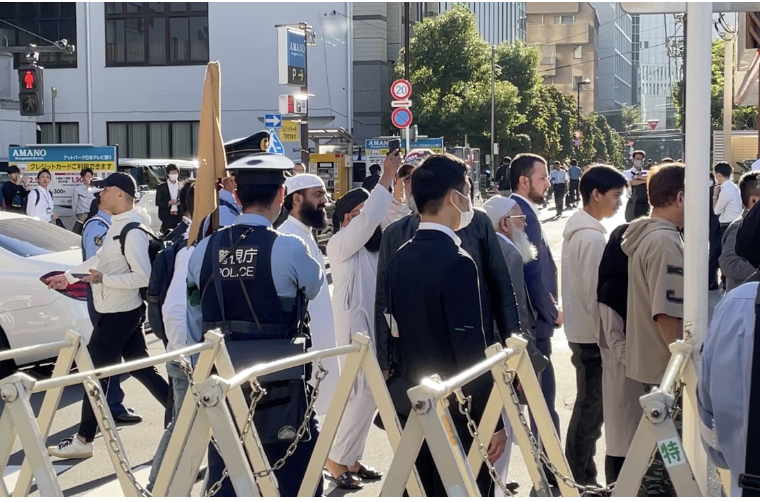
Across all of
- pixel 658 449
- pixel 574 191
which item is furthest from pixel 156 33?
pixel 658 449

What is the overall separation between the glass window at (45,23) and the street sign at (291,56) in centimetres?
2274

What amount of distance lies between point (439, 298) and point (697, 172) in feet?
3.66

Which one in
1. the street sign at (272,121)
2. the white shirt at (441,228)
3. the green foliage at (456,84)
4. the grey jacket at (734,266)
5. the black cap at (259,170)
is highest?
the green foliage at (456,84)

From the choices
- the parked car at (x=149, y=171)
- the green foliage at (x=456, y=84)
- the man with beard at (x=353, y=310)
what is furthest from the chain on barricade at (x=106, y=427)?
the green foliage at (x=456, y=84)

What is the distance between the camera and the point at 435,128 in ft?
133

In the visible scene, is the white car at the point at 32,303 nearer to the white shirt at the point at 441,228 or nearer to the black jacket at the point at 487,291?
the black jacket at the point at 487,291

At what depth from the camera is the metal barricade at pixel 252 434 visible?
312 cm

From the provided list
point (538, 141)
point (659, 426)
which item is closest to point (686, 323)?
point (659, 426)

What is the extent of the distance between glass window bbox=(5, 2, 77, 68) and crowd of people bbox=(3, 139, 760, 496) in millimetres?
35203

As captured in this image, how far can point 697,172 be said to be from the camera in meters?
3.77

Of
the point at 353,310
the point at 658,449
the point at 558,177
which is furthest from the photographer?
the point at 558,177

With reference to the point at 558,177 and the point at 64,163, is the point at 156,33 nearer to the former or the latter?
the point at 558,177

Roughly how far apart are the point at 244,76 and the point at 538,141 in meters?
17.8

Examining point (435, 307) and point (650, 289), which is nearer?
point (435, 307)
